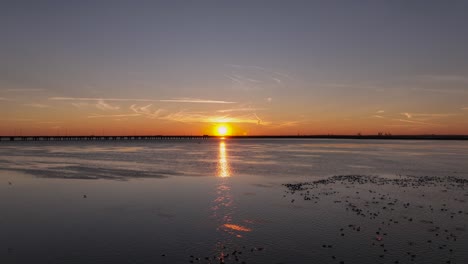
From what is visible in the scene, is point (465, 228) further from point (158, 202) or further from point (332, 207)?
point (158, 202)

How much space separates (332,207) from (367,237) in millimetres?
7785

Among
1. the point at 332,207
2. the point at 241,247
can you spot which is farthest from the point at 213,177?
the point at 241,247

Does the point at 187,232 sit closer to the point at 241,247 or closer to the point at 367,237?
the point at 241,247

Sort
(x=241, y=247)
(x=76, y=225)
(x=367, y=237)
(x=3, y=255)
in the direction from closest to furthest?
(x=3, y=255) < (x=241, y=247) < (x=367, y=237) < (x=76, y=225)

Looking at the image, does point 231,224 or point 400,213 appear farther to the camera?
point 400,213

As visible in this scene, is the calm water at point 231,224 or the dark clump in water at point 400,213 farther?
the dark clump in water at point 400,213

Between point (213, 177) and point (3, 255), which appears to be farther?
point (213, 177)

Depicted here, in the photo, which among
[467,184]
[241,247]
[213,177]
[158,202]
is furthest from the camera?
[213,177]

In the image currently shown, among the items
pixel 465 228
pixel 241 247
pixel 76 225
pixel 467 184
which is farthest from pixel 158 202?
pixel 467 184

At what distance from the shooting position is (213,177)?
47938 mm

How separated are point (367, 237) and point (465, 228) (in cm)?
668

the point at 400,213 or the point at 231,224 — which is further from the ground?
the point at 400,213

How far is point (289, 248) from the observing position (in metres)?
18.0

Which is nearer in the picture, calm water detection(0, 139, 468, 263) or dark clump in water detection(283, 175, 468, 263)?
calm water detection(0, 139, 468, 263)
